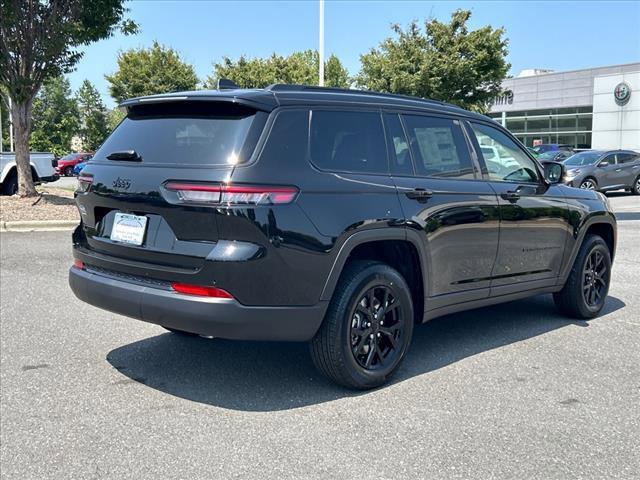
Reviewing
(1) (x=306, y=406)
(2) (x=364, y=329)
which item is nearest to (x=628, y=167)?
(2) (x=364, y=329)

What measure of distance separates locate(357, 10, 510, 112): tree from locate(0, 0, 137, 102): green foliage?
17489mm

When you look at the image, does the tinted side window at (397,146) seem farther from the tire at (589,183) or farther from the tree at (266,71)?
the tree at (266,71)

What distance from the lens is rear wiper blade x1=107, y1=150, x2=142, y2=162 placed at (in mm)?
4004

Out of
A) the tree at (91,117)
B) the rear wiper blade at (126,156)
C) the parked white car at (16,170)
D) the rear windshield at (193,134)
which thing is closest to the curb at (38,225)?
the parked white car at (16,170)

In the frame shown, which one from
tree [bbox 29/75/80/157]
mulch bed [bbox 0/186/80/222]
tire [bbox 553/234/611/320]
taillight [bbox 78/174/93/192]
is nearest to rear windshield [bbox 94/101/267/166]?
taillight [bbox 78/174/93/192]

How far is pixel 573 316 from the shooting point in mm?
5945

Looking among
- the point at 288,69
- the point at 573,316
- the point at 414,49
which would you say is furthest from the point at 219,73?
the point at 573,316

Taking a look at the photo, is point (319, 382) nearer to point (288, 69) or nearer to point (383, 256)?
point (383, 256)

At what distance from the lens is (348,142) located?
162 inches

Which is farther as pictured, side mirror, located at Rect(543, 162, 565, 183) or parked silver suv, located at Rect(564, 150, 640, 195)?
parked silver suv, located at Rect(564, 150, 640, 195)

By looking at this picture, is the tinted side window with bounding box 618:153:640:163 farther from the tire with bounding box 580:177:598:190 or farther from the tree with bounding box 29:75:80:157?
the tree with bounding box 29:75:80:157

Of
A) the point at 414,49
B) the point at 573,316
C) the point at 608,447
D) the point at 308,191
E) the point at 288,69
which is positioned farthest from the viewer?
the point at 288,69

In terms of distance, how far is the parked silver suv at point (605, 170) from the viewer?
2041 centimetres

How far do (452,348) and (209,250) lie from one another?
2.34 m
